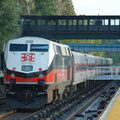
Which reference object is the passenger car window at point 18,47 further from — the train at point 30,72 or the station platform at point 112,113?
the station platform at point 112,113

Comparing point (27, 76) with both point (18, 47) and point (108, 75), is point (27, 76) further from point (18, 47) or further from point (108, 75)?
point (108, 75)

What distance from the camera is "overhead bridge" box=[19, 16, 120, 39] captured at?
212 feet

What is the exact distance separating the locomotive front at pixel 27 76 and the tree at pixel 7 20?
65.6ft

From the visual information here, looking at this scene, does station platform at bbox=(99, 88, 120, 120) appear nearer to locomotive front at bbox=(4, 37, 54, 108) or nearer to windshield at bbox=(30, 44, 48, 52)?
locomotive front at bbox=(4, 37, 54, 108)

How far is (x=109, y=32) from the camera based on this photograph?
64.2 meters

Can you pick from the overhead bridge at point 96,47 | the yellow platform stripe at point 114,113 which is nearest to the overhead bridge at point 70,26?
the overhead bridge at point 96,47

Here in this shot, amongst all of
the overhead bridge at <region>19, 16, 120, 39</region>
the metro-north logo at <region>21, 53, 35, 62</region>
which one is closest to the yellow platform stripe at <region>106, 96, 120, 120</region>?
the metro-north logo at <region>21, 53, 35, 62</region>

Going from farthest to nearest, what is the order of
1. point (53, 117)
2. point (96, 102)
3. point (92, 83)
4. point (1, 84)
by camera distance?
point (92, 83) < point (1, 84) < point (96, 102) < point (53, 117)

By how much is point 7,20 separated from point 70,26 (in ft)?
84.6

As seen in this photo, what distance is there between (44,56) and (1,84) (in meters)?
20.9

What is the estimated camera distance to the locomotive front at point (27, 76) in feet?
63.8

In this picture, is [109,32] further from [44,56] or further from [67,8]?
[67,8]

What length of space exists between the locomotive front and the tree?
20.0 meters

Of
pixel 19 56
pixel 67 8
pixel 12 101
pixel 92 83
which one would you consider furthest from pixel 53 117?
pixel 67 8
